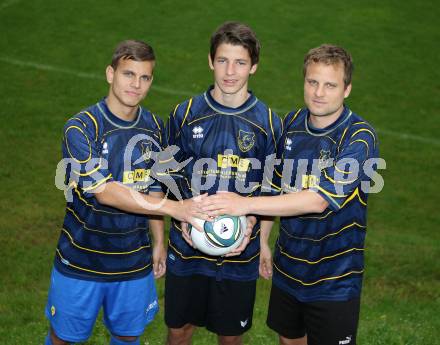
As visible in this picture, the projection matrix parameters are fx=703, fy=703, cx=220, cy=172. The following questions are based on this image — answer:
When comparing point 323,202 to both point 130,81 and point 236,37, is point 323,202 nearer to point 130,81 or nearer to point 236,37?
point 236,37

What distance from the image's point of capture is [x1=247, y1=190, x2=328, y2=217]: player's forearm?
5.35 m

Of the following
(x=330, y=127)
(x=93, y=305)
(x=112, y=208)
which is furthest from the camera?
(x=93, y=305)

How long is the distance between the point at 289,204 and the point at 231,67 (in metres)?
1.16

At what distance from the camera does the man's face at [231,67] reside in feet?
18.0

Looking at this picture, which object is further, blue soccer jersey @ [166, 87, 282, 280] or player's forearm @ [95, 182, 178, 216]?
blue soccer jersey @ [166, 87, 282, 280]

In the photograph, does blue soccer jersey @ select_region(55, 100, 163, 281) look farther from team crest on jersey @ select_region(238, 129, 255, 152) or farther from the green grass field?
the green grass field

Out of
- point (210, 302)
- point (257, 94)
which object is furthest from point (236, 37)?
point (257, 94)

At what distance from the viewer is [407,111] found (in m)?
16.6

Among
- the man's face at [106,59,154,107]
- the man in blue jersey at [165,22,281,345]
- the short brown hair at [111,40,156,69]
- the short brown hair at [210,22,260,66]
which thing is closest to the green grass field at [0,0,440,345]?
the man in blue jersey at [165,22,281,345]

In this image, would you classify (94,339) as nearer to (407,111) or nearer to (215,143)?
(215,143)

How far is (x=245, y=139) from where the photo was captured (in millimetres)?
5617

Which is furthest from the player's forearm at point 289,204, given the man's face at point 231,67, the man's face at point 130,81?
the man's face at point 130,81

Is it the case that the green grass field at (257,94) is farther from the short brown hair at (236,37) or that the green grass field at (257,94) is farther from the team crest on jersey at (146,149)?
the short brown hair at (236,37)

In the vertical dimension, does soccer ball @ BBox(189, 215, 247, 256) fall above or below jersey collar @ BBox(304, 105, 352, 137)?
below
